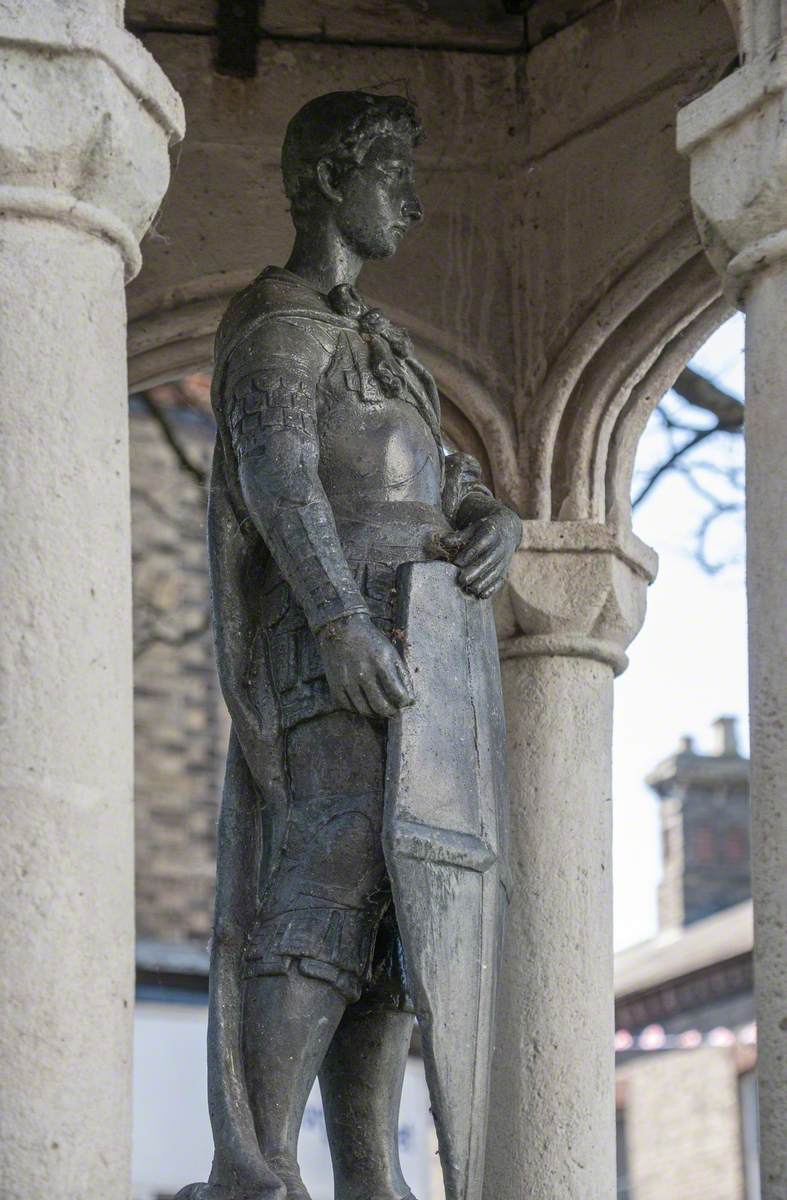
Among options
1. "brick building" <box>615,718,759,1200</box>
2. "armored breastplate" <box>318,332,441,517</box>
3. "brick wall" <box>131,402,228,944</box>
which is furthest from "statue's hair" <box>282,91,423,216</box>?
"brick building" <box>615,718,759,1200</box>

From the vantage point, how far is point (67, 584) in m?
5.46

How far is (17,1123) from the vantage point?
5.17 m

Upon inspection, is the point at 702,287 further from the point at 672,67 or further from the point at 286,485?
the point at 286,485

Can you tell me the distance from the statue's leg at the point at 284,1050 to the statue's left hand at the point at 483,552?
89 cm

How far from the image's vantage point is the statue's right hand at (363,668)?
Result: 19.3 ft

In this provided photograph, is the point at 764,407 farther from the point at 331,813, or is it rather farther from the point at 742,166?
the point at 331,813

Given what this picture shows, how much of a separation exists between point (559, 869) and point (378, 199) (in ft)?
6.57

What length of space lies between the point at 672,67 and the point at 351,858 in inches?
122

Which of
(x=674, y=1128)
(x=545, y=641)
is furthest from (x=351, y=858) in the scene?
(x=674, y=1128)

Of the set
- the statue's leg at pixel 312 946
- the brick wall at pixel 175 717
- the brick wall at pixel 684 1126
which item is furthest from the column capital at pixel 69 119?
the brick wall at pixel 684 1126

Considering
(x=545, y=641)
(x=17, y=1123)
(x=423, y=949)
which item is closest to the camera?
(x=17, y=1123)

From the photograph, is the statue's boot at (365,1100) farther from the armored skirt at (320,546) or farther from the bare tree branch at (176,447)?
the bare tree branch at (176,447)

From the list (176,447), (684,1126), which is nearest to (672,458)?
(176,447)

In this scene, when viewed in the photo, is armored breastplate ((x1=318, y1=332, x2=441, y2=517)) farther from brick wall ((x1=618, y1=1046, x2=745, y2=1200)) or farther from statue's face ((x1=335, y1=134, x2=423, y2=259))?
brick wall ((x1=618, y1=1046, x2=745, y2=1200))
